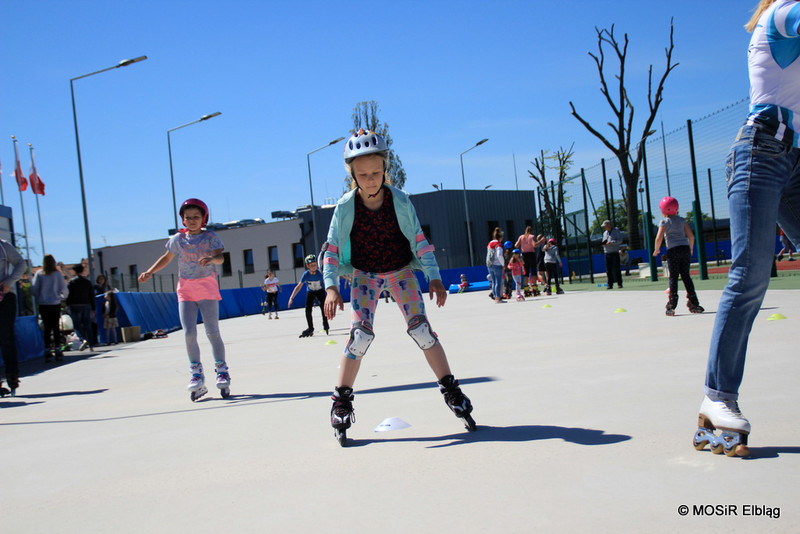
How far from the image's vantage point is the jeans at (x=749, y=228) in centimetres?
288

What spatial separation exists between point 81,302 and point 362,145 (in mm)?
12643

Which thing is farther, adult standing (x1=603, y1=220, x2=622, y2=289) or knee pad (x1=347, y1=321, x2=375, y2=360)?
adult standing (x1=603, y1=220, x2=622, y2=289)

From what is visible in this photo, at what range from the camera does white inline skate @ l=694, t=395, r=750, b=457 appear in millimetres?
2885

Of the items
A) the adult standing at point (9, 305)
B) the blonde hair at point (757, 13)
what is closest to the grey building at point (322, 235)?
the adult standing at point (9, 305)

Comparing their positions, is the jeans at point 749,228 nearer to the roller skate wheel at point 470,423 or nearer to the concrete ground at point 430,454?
the concrete ground at point 430,454

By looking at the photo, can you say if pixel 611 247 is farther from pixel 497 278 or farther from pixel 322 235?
pixel 322 235

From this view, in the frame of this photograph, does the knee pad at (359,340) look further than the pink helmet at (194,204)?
No

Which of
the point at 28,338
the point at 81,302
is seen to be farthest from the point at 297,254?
the point at 28,338

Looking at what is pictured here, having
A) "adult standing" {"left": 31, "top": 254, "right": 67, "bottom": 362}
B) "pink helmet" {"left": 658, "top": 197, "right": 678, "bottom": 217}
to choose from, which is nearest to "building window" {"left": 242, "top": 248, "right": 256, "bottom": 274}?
"adult standing" {"left": 31, "top": 254, "right": 67, "bottom": 362}

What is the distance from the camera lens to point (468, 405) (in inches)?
152

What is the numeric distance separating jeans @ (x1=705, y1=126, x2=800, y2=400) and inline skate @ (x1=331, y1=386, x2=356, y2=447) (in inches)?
72.8

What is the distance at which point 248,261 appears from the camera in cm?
5831

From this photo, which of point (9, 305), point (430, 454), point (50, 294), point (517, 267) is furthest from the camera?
point (517, 267)

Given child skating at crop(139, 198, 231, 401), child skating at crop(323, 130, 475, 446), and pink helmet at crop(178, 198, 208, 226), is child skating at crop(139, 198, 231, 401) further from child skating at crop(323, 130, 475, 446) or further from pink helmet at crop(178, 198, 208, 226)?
child skating at crop(323, 130, 475, 446)
